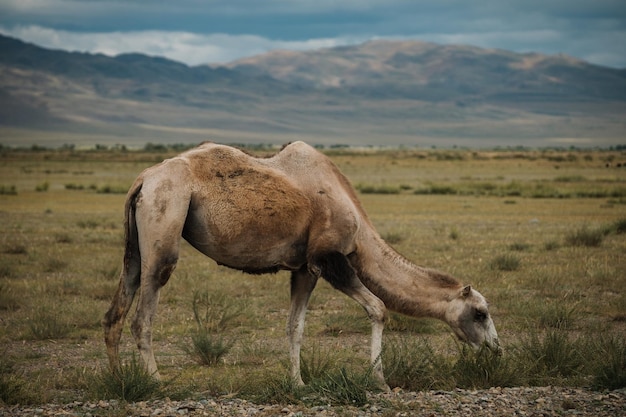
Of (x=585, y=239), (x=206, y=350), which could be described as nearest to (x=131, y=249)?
(x=206, y=350)

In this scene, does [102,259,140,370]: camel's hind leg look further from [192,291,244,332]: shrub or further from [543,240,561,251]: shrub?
[543,240,561,251]: shrub

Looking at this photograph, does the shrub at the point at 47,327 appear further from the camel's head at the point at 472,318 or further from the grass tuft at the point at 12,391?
the camel's head at the point at 472,318

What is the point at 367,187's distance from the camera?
4556cm

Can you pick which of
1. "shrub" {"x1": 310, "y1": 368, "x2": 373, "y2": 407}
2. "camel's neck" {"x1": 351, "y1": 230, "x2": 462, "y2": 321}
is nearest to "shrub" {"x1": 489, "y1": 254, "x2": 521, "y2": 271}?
"camel's neck" {"x1": 351, "y1": 230, "x2": 462, "y2": 321}

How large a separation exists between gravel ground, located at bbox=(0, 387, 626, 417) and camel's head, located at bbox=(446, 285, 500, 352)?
1.21 metres

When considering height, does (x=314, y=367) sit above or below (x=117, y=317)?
below

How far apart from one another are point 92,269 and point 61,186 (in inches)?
1233

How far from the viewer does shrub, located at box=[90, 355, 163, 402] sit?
28.1ft

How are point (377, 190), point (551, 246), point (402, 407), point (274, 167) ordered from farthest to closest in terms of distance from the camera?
point (377, 190) < point (551, 246) < point (274, 167) < point (402, 407)

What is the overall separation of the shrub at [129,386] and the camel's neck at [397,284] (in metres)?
2.64

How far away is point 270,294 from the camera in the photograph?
16.4 metres

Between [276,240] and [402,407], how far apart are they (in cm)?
223

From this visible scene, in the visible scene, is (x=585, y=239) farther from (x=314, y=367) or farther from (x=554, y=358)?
(x=314, y=367)

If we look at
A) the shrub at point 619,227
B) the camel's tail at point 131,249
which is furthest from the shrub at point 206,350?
the shrub at point 619,227
